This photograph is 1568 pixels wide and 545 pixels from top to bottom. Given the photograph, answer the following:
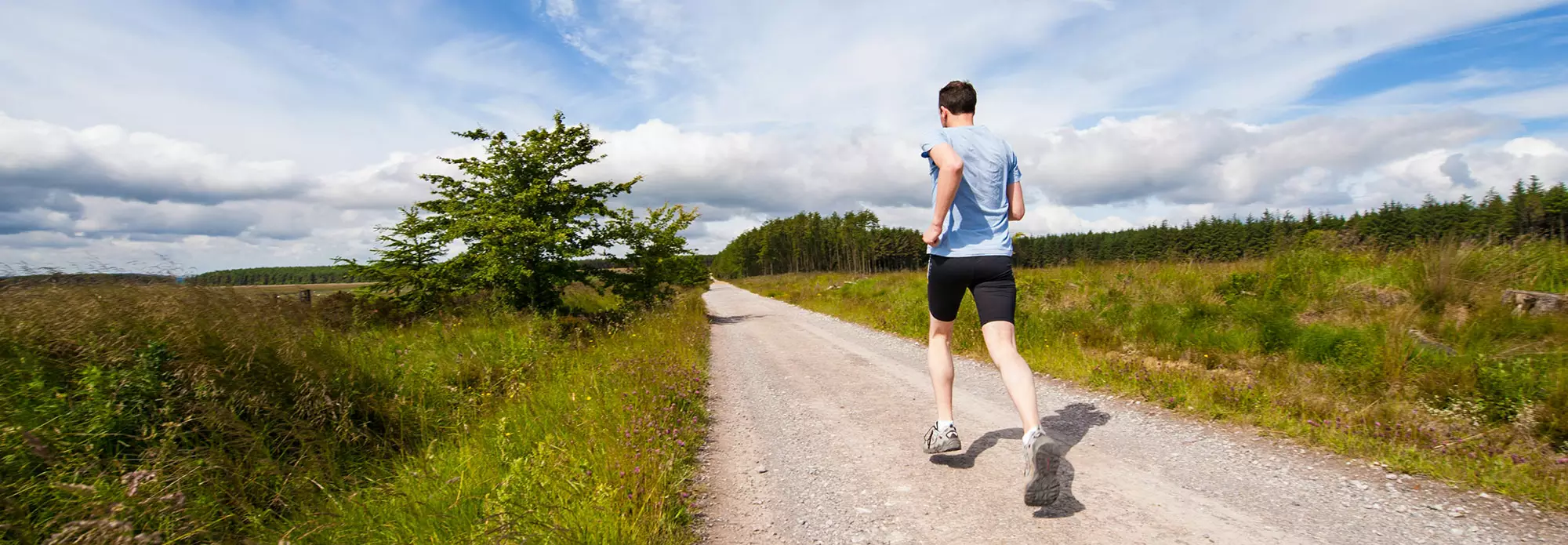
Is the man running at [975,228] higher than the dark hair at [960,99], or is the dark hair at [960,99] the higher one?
the dark hair at [960,99]

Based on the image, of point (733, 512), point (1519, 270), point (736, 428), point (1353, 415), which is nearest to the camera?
point (733, 512)

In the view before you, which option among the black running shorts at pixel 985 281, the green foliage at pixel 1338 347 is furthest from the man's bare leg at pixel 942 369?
the green foliage at pixel 1338 347

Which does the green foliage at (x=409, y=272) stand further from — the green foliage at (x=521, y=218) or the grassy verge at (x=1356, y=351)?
the grassy verge at (x=1356, y=351)

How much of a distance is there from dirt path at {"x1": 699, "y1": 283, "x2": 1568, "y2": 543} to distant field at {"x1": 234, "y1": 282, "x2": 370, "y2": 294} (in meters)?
4.92

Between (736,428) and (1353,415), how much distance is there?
4130mm

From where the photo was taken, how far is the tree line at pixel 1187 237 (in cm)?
779

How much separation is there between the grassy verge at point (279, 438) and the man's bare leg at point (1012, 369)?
1.71 meters

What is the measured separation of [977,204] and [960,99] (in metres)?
0.65

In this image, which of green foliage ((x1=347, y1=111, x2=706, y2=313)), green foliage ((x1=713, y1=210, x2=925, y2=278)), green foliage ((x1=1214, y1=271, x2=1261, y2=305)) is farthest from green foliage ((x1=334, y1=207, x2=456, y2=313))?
green foliage ((x1=713, y1=210, x2=925, y2=278))

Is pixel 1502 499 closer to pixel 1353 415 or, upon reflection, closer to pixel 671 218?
pixel 1353 415

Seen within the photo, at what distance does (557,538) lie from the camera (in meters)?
2.49

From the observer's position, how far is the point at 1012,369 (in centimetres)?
298

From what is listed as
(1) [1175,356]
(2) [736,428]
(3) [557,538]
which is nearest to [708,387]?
(2) [736,428]

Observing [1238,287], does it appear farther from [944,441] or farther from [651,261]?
[651,261]
